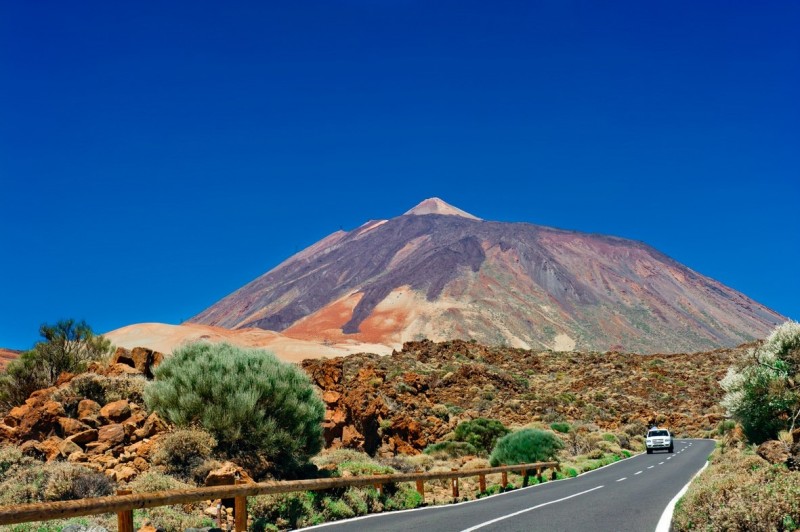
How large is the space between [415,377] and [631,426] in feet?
51.7

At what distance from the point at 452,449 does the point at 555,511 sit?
17892 millimetres

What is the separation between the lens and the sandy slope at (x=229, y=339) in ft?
332

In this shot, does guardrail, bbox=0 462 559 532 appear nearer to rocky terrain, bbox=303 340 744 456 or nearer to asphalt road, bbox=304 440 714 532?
asphalt road, bbox=304 440 714 532

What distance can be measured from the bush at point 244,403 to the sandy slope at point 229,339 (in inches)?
3092

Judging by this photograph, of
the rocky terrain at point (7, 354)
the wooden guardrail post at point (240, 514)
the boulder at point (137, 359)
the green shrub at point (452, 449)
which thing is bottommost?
the green shrub at point (452, 449)

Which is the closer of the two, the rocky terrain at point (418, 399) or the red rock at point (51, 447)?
the red rock at point (51, 447)

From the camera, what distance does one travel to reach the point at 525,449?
1048 inches

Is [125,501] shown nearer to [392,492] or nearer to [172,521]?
[172,521]

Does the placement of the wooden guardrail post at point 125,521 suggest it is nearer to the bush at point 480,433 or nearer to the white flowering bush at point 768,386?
the white flowering bush at point 768,386

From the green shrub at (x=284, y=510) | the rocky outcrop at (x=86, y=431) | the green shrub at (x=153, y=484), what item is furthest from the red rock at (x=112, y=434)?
the green shrub at (x=284, y=510)

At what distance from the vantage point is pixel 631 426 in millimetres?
47344

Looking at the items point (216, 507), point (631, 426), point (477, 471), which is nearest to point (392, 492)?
point (477, 471)

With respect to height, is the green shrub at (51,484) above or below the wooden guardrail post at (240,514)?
above

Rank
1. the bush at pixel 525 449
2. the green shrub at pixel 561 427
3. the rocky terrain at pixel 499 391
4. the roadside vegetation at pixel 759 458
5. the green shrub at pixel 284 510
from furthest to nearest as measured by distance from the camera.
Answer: the green shrub at pixel 561 427
the rocky terrain at pixel 499 391
the bush at pixel 525 449
the green shrub at pixel 284 510
the roadside vegetation at pixel 759 458
